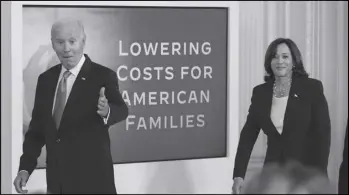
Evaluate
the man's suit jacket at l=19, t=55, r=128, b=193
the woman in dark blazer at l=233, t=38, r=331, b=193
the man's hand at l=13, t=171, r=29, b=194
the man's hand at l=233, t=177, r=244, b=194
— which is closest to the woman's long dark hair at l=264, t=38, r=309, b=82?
the woman in dark blazer at l=233, t=38, r=331, b=193

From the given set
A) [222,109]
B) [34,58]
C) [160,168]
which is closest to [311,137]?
[222,109]

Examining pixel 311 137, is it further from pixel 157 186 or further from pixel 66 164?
pixel 66 164

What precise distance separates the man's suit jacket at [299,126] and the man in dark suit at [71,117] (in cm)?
39

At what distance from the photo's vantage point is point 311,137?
5.57 feet

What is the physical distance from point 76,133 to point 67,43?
24 centimetres

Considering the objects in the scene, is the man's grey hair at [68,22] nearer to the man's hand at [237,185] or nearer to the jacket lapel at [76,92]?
the jacket lapel at [76,92]

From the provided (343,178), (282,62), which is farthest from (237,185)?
(343,178)

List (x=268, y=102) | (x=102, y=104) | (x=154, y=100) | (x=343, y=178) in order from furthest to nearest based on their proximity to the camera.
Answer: (x=154, y=100) → (x=268, y=102) → (x=102, y=104) → (x=343, y=178)

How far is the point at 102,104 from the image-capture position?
5.22 feet

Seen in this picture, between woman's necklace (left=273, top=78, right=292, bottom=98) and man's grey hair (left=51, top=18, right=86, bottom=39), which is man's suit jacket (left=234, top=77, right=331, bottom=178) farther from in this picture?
man's grey hair (left=51, top=18, right=86, bottom=39)

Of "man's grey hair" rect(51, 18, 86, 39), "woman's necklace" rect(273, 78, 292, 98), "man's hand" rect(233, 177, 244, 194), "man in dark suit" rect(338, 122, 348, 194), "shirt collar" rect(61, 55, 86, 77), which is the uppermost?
"man's grey hair" rect(51, 18, 86, 39)

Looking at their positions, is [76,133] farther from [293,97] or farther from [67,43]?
[293,97]

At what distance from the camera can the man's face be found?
162 cm

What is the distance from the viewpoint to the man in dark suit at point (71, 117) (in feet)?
5.31
